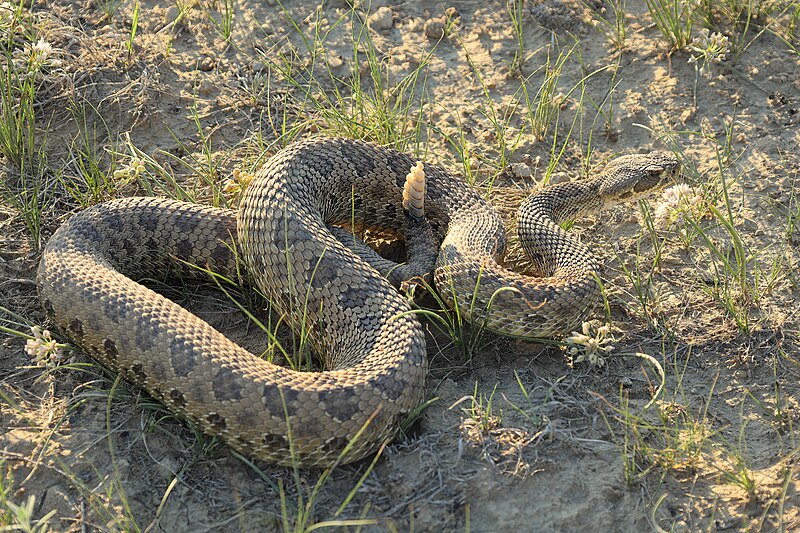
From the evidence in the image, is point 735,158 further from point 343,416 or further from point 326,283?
point 343,416

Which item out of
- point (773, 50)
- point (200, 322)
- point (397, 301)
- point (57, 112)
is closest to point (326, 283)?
point (397, 301)

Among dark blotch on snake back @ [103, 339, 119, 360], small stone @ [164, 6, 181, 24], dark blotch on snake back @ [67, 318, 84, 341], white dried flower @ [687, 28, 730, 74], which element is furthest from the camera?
small stone @ [164, 6, 181, 24]

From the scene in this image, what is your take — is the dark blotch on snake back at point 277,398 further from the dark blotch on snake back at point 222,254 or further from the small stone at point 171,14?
the small stone at point 171,14

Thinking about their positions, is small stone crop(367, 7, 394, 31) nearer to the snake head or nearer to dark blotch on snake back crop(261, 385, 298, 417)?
the snake head

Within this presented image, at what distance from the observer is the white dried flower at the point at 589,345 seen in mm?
5078

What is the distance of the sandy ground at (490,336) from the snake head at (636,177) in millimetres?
176

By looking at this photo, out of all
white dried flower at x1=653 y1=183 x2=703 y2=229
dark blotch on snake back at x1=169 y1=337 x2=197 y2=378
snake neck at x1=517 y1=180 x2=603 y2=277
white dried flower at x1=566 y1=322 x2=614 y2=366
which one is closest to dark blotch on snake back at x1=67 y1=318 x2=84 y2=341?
dark blotch on snake back at x1=169 y1=337 x2=197 y2=378

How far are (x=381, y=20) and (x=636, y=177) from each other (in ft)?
9.13

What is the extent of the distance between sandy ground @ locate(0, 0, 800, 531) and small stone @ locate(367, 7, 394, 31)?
1.0 inches

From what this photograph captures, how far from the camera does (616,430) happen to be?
4.79 metres

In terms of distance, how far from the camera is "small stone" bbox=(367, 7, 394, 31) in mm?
7727

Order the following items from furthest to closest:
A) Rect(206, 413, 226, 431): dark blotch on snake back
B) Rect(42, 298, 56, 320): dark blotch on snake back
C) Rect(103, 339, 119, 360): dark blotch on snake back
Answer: Rect(42, 298, 56, 320): dark blotch on snake back < Rect(103, 339, 119, 360): dark blotch on snake back < Rect(206, 413, 226, 431): dark blotch on snake back

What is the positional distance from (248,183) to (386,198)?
3.09ft

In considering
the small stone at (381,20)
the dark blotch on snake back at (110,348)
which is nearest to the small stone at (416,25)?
the small stone at (381,20)
